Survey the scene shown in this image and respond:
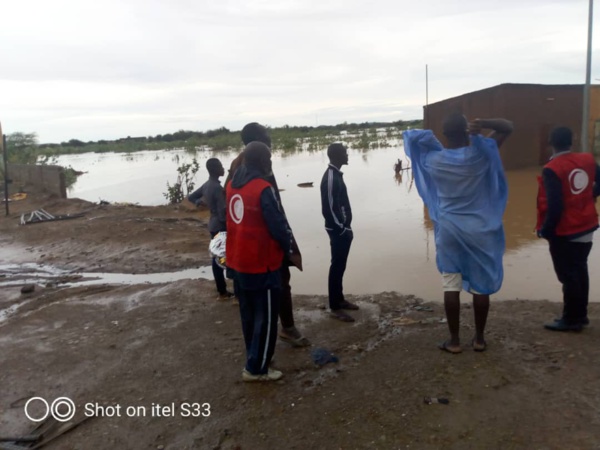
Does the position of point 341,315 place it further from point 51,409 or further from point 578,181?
point 51,409

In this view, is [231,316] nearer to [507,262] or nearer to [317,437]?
[317,437]

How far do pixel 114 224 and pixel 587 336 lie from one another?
8.98 meters

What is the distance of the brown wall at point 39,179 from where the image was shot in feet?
50.0

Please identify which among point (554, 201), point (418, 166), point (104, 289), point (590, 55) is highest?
point (590, 55)

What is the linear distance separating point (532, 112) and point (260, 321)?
17.2 m

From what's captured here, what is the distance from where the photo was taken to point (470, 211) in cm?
354

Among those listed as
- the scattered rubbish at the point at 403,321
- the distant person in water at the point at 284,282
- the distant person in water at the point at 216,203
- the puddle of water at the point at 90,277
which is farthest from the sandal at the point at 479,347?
the puddle of water at the point at 90,277

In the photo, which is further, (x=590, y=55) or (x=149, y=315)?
(x=590, y=55)

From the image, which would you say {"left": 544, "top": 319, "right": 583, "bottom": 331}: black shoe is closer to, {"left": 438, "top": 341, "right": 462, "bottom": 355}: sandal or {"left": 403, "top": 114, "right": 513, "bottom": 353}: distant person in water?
{"left": 403, "top": 114, "right": 513, "bottom": 353}: distant person in water

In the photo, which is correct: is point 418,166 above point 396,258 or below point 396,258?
above

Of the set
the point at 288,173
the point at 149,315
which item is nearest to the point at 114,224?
the point at 149,315

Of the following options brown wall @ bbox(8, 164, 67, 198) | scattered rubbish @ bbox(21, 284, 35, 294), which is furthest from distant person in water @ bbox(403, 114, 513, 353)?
brown wall @ bbox(8, 164, 67, 198)

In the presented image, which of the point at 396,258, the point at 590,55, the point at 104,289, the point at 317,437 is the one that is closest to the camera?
the point at 317,437

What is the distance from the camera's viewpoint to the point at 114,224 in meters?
10.5
